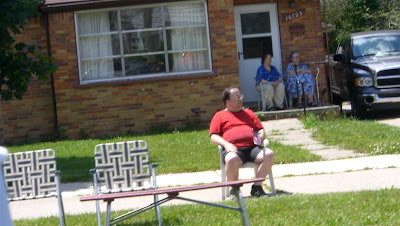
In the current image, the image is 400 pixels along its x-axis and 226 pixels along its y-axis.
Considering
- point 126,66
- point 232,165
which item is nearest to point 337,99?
point 126,66

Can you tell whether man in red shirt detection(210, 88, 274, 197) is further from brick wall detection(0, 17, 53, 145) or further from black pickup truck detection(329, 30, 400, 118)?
brick wall detection(0, 17, 53, 145)

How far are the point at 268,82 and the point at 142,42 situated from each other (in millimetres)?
2948

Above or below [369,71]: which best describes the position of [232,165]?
below

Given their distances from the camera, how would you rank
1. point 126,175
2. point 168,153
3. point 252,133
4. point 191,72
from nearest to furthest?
point 126,175 < point 252,133 < point 168,153 < point 191,72

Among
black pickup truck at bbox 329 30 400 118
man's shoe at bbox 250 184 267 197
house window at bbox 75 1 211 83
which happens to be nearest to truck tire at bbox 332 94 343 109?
black pickup truck at bbox 329 30 400 118

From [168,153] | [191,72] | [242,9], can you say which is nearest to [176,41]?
[191,72]

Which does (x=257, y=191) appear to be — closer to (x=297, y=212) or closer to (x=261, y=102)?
(x=297, y=212)

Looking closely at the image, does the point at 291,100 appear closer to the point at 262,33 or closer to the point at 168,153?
the point at 262,33

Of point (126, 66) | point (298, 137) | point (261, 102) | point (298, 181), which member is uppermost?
point (126, 66)

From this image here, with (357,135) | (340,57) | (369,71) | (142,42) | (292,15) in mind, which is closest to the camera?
(357,135)

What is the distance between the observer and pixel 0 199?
2234 mm

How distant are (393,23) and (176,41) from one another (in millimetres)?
9769

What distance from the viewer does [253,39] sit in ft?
50.3

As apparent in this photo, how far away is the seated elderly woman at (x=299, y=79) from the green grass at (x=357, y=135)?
1.05 metres
